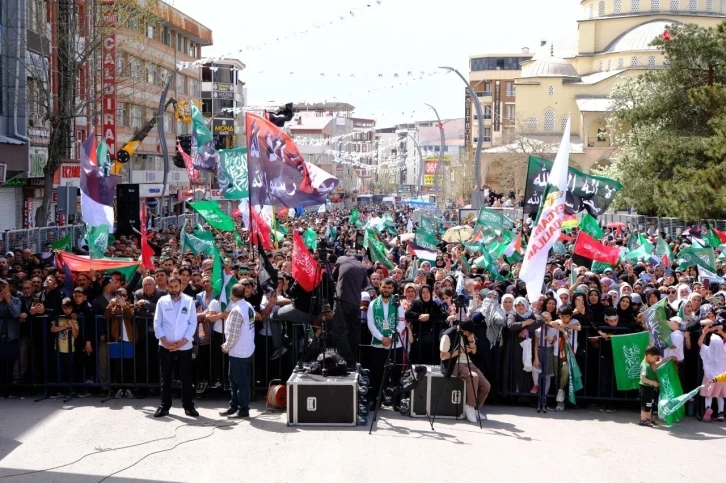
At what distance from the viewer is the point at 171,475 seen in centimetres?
885

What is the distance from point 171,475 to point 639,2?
86022 millimetres

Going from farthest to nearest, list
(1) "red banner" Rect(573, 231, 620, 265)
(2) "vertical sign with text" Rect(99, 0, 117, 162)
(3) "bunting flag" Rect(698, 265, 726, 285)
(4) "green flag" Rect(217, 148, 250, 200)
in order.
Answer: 1. (2) "vertical sign with text" Rect(99, 0, 117, 162)
2. (4) "green flag" Rect(217, 148, 250, 200)
3. (1) "red banner" Rect(573, 231, 620, 265)
4. (3) "bunting flag" Rect(698, 265, 726, 285)

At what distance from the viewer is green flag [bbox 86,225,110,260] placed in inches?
605

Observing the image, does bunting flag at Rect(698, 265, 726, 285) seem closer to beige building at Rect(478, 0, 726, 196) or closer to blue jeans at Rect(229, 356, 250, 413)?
blue jeans at Rect(229, 356, 250, 413)

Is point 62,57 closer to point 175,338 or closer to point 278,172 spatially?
point 278,172

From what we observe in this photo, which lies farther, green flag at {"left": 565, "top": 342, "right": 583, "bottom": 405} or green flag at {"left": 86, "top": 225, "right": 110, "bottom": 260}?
green flag at {"left": 86, "top": 225, "right": 110, "bottom": 260}

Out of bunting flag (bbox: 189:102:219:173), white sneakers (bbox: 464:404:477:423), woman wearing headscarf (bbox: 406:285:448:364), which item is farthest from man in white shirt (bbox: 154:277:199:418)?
bunting flag (bbox: 189:102:219:173)

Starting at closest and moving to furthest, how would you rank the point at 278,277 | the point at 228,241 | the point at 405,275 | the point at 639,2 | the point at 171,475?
the point at 171,475 → the point at 278,277 → the point at 405,275 → the point at 228,241 → the point at 639,2

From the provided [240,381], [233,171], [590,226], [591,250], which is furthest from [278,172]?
[590,226]

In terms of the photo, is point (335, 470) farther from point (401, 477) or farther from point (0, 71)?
point (0, 71)

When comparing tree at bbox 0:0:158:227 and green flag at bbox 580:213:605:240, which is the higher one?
tree at bbox 0:0:158:227

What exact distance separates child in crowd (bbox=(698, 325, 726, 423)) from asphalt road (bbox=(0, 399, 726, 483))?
33cm

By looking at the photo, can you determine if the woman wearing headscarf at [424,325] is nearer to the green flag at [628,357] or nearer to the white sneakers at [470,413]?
the white sneakers at [470,413]

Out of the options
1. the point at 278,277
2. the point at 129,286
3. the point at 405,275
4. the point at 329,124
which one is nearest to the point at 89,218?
the point at 129,286
